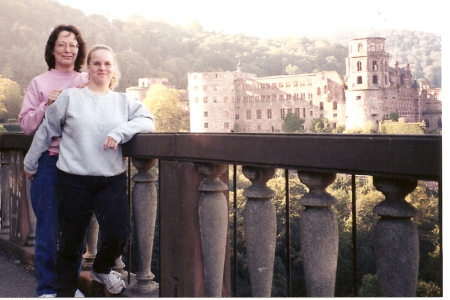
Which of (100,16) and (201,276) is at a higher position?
(100,16)

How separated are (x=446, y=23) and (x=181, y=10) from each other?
303 ft

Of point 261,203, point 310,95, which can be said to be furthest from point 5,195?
point 310,95

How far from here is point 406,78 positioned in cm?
8000

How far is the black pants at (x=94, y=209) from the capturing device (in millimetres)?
2158

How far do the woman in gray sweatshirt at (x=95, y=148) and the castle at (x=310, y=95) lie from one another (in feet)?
254

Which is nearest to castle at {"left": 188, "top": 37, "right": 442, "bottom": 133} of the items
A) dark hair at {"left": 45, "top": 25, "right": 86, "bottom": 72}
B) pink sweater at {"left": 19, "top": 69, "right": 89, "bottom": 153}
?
dark hair at {"left": 45, "top": 25, "right": 86, "bottom": 72}

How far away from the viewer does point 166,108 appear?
254 ft

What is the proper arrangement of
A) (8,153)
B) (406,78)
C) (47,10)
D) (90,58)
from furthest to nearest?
(406,78)
(47,10)
(8,153)
(90,58)

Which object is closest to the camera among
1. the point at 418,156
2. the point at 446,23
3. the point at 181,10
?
the point at 418,156

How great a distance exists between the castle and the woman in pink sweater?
253 ft

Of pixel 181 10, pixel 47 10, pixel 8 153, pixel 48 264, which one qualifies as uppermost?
pixel 181 10

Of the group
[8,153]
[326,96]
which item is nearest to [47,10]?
[326,96]

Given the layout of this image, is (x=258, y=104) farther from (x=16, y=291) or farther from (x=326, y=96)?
(x=16, y=291)

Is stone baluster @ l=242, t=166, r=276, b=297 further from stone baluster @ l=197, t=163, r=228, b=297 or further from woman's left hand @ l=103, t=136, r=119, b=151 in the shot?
woman's left hand @ l=103, t=136, r=119, b=151
